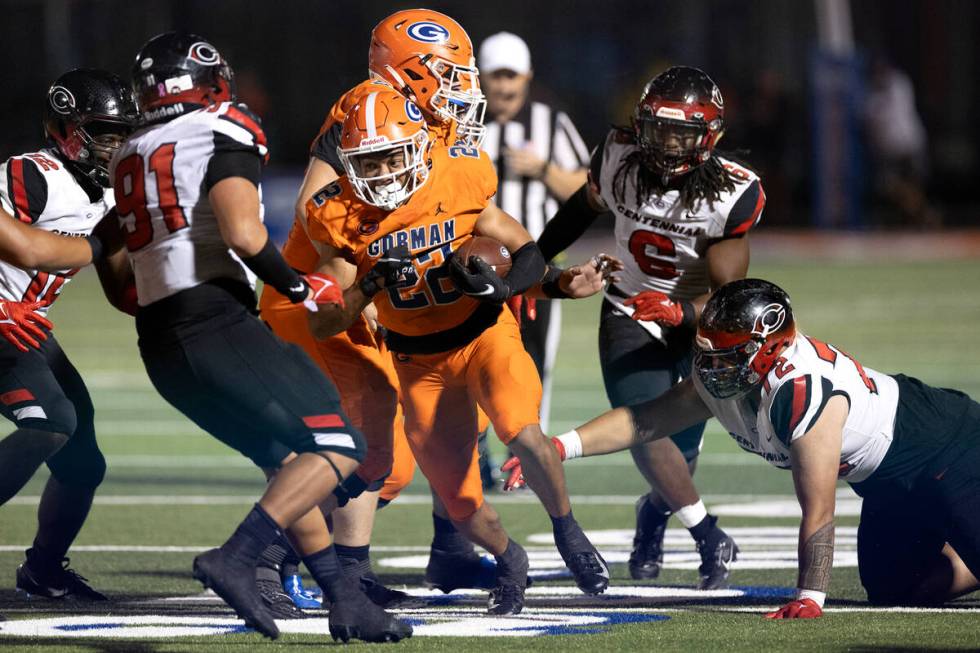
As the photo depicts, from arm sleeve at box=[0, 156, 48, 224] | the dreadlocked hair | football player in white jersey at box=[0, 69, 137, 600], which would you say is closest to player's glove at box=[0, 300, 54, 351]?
football player in white jersey at box=[0, 69, 137, 600]

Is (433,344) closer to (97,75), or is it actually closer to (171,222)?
(171,222)

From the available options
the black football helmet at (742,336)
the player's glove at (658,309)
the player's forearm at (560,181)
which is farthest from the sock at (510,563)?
the player's forearm at (560,181)

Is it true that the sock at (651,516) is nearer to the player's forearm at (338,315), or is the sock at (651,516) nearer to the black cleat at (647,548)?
the black cleat at (647,548)

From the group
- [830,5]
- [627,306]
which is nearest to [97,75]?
[627,306]

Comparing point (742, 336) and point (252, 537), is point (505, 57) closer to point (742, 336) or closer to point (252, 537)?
point (742, 336)

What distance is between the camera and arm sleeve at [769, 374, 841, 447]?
507 cm

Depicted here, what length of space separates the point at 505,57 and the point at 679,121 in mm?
2140

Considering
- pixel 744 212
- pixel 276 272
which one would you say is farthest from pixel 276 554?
pixel 744 212

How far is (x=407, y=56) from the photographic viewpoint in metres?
6.11

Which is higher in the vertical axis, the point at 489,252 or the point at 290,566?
the point at 489,252

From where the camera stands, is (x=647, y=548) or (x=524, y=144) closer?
(x=647, y=548)

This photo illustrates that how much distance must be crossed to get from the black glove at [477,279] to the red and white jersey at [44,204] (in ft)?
4.15

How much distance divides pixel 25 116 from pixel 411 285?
70.1 ft

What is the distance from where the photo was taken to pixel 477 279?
16.8 ft
